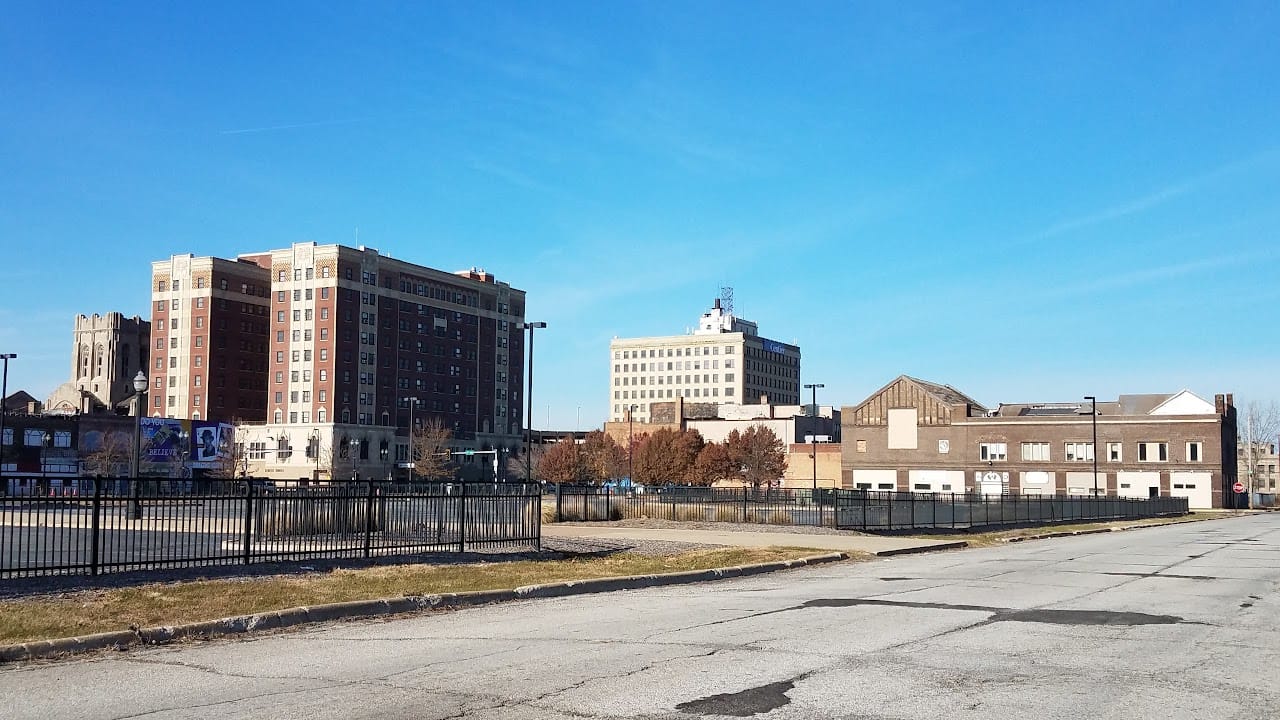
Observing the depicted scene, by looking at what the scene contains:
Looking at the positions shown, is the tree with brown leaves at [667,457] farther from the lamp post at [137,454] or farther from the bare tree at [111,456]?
the lamp post at [137,454]

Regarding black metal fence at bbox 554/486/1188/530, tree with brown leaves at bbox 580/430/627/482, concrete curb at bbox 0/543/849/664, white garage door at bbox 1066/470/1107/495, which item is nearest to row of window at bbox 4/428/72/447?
tree with brown leaves at bbox 580/430/627/482

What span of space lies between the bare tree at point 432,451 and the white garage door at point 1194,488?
221ft

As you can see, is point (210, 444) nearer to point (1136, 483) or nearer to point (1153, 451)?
point (1136, 483)

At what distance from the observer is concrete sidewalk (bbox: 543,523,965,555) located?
28531 mm

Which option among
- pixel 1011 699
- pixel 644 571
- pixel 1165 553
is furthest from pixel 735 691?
pixel 1165 553

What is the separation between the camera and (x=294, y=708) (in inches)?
328

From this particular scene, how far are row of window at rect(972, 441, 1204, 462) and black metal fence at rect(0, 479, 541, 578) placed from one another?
270ft

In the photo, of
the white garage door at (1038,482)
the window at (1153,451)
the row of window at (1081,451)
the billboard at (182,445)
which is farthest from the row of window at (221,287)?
the window at (1153,451)

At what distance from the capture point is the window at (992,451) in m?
99.5

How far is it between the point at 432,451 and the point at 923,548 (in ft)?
293

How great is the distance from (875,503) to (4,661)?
96.3 ft

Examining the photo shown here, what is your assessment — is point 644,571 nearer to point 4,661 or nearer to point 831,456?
point 4,661

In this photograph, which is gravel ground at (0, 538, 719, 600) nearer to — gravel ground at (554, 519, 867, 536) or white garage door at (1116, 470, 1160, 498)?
gravel ground at (554, 519, 867, 536)

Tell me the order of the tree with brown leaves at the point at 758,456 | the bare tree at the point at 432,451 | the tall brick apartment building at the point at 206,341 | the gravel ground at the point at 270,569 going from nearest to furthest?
the gravel ground at the point at 270,569 → the bare tree at the point at 432,451 → the tree with brown leaves at the point at 758,456 → the tall brick apartment building at the point at 206,341
